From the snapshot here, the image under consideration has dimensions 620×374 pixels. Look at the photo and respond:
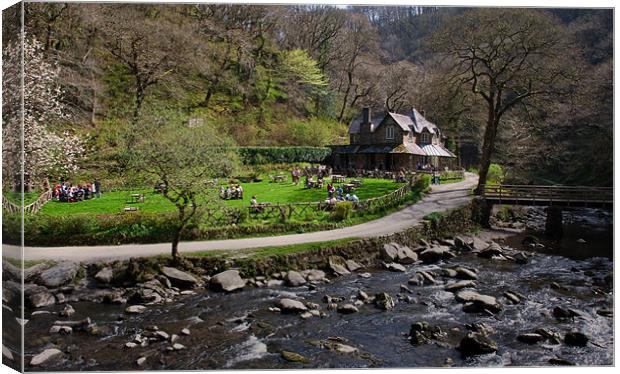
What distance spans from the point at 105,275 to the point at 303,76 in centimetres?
694

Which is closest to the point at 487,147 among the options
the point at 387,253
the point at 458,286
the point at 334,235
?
the point at 458,286

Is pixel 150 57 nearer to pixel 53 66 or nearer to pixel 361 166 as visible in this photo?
pixel 53 66

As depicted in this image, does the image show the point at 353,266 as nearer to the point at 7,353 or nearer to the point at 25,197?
the point at 25,197

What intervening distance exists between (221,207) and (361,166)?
13.1ft

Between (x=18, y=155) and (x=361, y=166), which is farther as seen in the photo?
(x=361, y=166)

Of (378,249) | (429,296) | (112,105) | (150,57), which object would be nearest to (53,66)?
(112,105)

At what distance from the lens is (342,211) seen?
40.5 ft

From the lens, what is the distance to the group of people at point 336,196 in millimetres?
12359

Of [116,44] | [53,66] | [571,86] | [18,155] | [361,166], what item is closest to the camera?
[18,155]

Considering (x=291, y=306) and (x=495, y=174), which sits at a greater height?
(x=495, y=174)

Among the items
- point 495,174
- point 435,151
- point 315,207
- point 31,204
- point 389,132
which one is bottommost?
point 315,207

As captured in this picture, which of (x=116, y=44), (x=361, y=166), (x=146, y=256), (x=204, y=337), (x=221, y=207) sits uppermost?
(x=116, y=44)

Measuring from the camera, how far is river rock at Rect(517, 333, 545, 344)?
9117 mm

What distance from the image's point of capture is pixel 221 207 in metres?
11.5
